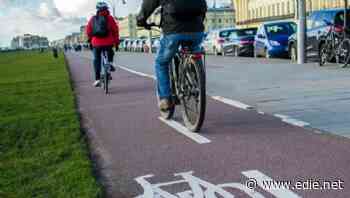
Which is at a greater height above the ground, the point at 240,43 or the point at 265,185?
the point at 240,43

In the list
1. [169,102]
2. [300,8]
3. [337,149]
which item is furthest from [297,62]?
[337,149]

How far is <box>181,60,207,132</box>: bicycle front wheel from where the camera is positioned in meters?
6.23

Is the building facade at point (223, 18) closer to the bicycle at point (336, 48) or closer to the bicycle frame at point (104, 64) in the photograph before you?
the bicycle at point (336, 48)

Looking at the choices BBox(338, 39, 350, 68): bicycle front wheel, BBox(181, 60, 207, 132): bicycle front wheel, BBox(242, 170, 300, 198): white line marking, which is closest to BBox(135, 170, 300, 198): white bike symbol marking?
BBox(242, 170, 300, 198): white line marking

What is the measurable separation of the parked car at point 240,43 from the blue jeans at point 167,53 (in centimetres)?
2432

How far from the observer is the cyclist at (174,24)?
21.2 feet

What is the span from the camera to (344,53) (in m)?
14.9

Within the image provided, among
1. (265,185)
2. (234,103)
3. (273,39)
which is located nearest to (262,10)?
(273,39)

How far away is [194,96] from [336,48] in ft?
32.1

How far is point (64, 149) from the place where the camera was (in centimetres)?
579

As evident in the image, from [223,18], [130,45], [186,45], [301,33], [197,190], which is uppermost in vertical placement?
[223,18]

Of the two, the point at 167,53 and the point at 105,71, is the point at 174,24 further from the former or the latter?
the point at 105,71

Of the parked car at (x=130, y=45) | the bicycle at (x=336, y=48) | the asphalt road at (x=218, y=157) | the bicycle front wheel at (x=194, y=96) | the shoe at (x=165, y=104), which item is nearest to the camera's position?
the asphalt road at (x=218, y=157)

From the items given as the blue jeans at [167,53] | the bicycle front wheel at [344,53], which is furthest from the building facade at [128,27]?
the blue jeans at [167,53]
